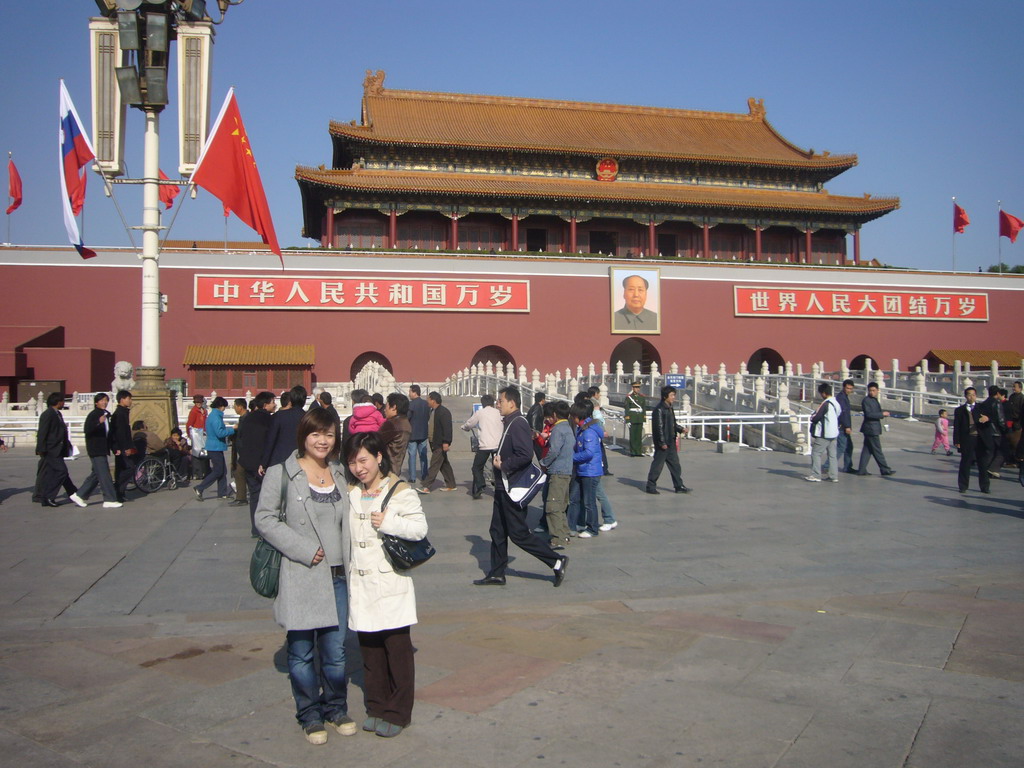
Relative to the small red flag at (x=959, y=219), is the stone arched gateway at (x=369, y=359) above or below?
below

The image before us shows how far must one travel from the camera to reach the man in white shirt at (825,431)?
409 inches

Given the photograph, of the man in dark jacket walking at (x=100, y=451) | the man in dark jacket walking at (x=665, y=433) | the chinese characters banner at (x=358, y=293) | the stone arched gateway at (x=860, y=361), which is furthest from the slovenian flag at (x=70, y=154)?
the stone arched gateway at (x=860, y=361)

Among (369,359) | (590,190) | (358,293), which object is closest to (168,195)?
(358,293)

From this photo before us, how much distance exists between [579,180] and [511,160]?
2.50 m

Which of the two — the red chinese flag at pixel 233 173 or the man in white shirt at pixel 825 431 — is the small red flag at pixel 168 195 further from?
the man in white shirt at pixel 825 431

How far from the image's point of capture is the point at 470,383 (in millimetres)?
22344

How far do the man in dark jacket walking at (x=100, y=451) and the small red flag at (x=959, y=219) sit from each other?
1161 inches

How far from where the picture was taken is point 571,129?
32.7 m

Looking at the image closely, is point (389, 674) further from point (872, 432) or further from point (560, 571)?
point (872, 432)

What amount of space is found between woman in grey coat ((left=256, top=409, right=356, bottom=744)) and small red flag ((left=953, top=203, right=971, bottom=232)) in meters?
31.9

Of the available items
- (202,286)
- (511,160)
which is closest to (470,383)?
(202,286)

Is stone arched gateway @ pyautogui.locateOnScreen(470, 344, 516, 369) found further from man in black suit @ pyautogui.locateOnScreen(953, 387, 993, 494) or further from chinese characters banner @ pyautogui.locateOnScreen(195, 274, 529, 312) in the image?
man in black suit @ pyautogui.locateOnScreen(953, 387, 993, 494)

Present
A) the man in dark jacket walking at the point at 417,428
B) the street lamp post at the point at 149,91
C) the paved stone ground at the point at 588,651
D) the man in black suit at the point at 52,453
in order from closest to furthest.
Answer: the paved stone ground at the point at 588,651 → the man in black suit at the point at 52,453 → the man in dark jacket walking at the point at 417,428 → the street lamp post at the point at 149,91

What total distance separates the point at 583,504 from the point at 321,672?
4.10 metres
